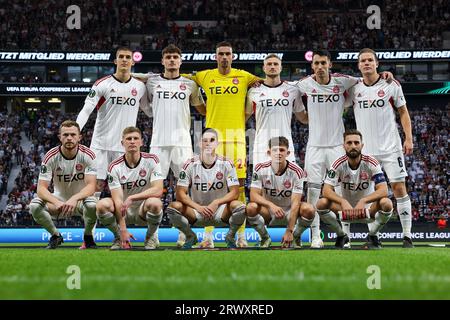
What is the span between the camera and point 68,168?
9.34m

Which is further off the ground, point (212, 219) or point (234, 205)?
point (234, 205)

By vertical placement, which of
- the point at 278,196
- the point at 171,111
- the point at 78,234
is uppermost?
the point at 171,111

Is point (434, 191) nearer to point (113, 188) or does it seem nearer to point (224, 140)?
point (224, 140)

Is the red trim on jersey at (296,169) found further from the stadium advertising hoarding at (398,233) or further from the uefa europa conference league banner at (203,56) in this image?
the uefa europa conference league banner at (203,56)

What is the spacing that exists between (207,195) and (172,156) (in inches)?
42.4

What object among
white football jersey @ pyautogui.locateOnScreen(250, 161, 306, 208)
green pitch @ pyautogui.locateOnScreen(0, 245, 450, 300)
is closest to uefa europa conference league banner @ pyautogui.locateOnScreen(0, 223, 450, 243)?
white football jersey @ pyautogui.locateOnScreen(250, 161, 306, 208)

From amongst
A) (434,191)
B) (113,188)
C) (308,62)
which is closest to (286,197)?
→ (113,188)

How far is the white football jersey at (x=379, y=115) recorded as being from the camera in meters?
10.1

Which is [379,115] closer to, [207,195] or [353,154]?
Answer: [353,154]

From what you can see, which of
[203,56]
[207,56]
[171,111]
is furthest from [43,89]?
[171,111]

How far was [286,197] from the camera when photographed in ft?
30.9

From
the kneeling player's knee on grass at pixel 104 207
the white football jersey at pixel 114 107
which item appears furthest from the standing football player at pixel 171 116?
the kneeling player's knee on grass at pixel 104 207

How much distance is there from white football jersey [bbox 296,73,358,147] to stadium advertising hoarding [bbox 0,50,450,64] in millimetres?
25778
